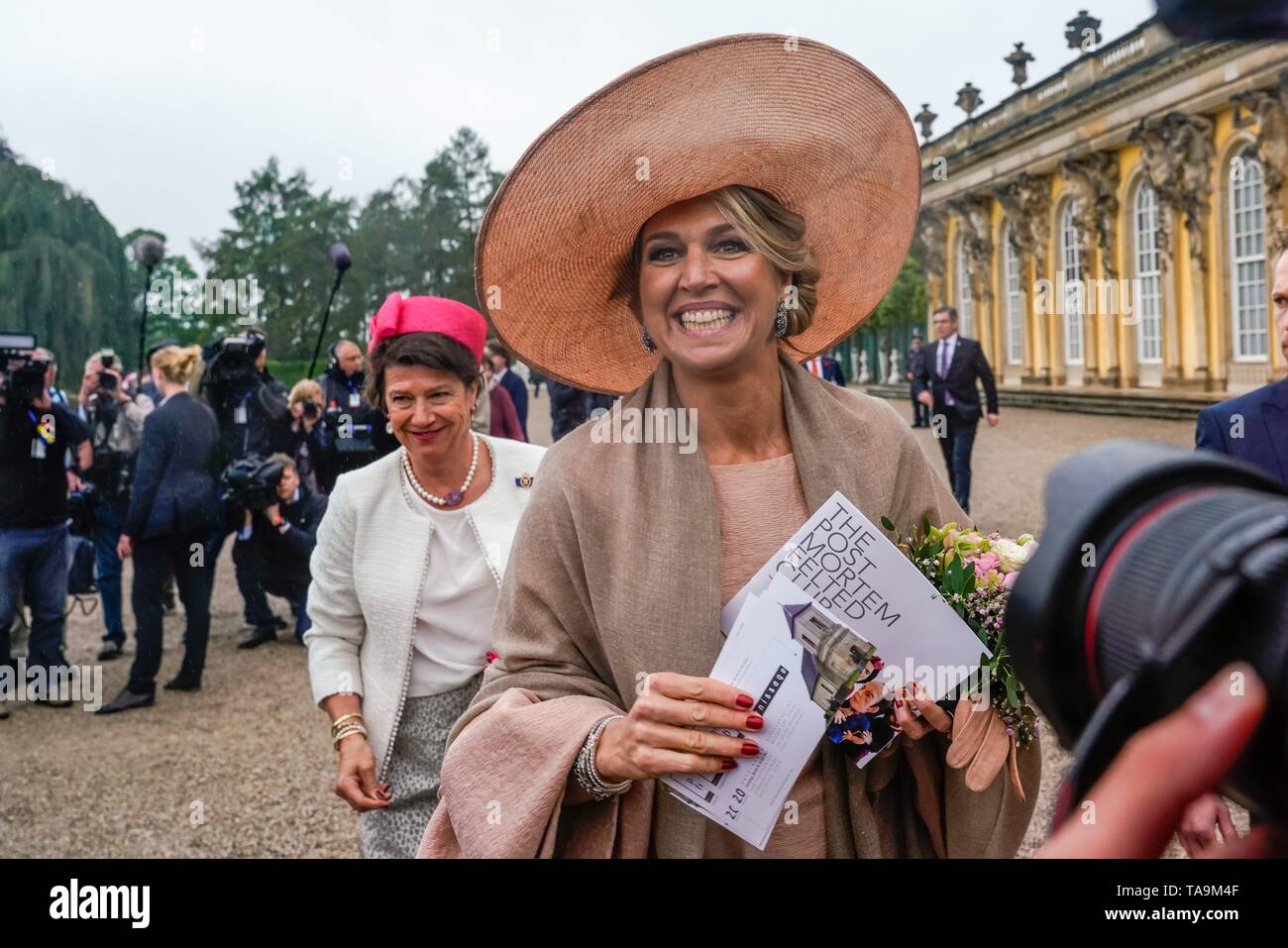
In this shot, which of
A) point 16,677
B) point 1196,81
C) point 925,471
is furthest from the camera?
point 1196,81

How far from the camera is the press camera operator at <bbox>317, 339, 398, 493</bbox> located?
724 cm

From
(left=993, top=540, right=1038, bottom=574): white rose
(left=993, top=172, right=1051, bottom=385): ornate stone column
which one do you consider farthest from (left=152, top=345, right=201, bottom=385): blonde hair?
(left=993, top=172, right=1051, bottom=385): ornate stone column

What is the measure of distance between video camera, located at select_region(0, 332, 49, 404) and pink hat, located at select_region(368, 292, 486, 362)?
473cm

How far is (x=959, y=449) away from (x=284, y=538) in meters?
6.51

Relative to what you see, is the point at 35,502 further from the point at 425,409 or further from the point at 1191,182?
the point at 1191,182

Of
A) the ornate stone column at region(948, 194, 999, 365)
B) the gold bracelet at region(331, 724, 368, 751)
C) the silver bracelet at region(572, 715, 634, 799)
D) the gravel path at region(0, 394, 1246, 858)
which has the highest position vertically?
the ornate stone column at region(948, 194, 999, 365)

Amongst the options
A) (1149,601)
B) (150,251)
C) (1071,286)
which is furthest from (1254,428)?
(1071,286)

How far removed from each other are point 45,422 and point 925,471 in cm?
641

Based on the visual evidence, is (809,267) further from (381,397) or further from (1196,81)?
(1196,81)

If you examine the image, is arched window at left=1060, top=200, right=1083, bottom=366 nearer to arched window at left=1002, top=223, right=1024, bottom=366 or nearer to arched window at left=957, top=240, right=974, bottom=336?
arched window at left=1002, top=223, right=1024, bottom=366

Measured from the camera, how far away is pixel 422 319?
314cm

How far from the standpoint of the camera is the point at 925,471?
211 centimetres
